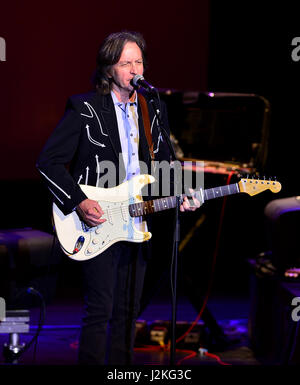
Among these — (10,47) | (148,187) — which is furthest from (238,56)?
(148,187)

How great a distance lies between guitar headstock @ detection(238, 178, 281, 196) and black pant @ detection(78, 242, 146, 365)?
0.62m

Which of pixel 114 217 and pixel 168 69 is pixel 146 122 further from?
pixel 168 69

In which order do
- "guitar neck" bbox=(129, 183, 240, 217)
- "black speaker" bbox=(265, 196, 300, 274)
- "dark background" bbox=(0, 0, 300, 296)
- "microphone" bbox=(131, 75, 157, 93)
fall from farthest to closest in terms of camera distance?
"dark background" bbox=(0, 0, 300, 296)
"black speaker" bbox=(265, 196, 300, 274)
"guitar neck" bbox=(129, 183, 240, 217)
"microphone" bbox=(131, 75, 157, 93)

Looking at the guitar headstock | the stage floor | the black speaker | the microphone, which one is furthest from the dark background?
the microphone

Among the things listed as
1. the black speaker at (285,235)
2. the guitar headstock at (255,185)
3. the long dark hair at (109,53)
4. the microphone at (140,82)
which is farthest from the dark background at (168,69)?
the microphone at (140,82)

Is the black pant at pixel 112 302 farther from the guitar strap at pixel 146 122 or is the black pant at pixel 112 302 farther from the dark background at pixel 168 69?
the dark background at pixel 168 69

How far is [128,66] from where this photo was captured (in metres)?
3.29

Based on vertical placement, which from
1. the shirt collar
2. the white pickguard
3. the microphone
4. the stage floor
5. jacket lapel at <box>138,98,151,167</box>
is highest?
the microphone

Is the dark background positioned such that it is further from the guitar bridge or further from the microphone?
the microphone

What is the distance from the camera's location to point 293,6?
225 inches

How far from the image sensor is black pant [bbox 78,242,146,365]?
323cm

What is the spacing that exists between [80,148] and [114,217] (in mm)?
393

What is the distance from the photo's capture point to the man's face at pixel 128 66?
3.28m

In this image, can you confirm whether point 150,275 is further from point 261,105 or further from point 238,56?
point 238,56
